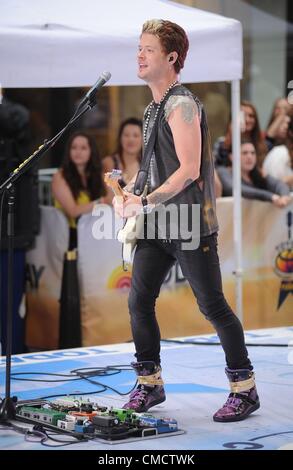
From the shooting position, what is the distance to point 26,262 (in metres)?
8.21

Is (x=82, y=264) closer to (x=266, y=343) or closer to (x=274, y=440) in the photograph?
(x=266, y=343)

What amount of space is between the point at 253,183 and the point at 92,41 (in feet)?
8.34

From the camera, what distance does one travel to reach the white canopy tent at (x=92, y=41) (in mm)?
6609

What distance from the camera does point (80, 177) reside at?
845 centimetres

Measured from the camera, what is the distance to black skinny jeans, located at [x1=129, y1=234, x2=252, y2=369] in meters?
4.92

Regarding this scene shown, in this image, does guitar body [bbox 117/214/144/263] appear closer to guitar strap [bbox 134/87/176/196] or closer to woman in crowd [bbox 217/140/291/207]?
guitar strap [bbox 134/87/176/196]

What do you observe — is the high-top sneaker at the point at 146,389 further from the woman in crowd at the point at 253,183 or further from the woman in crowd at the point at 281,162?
the woman in crowd at the point at 281,162

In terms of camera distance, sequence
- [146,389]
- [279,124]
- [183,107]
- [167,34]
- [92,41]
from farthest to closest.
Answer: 1. [279,124]
2. [92,41]
3. [146,389]
4. [167,34]
5. [183,107]

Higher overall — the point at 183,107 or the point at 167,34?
the point at 167,34

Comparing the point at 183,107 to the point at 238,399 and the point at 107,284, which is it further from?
the point at 107,284

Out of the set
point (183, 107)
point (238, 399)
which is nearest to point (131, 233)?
point (183, 107)

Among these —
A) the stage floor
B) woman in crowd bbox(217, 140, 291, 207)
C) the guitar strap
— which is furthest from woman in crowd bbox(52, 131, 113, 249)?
the guitar strap

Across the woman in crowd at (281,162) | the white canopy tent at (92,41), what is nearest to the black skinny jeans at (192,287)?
the white canopy tent at (92,41)

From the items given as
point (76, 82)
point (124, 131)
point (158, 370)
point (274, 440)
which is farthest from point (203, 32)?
point (274, 440)
